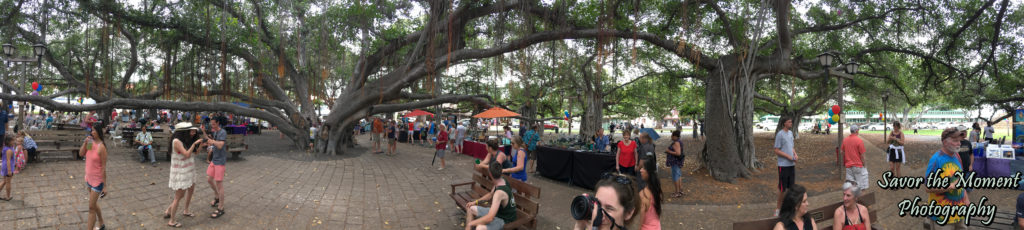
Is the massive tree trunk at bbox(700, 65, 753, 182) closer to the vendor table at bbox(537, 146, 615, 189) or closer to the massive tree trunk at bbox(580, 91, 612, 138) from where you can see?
the vendor table at bbox(537, 146, 615, 189)

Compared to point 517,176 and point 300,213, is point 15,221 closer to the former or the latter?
point 300,213

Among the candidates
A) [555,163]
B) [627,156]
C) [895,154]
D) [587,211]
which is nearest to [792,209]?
[587,211]

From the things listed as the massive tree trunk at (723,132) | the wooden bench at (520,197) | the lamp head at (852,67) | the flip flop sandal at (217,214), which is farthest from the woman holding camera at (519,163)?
the lamp head at (852,67)

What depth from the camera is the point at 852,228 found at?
2.98 m

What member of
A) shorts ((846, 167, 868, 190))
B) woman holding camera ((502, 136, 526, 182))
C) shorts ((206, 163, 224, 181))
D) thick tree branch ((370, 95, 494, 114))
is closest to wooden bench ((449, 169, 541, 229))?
woman holding camera ((502, 136, 526, 182))

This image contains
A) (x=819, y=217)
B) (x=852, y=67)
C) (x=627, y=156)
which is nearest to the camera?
(x=819, y=217)

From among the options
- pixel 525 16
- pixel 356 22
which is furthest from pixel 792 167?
pixel 356 22

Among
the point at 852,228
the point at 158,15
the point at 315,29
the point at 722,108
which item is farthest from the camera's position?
the point at 315,29

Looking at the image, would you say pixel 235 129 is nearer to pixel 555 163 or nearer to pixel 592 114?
pixel 592 114

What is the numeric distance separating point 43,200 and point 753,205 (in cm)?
1065

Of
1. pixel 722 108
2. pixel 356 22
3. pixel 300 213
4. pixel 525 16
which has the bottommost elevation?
pixel 300 213

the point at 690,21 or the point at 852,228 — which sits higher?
the point at 690,21

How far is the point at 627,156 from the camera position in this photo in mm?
6832

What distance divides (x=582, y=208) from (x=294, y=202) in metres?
5.42
